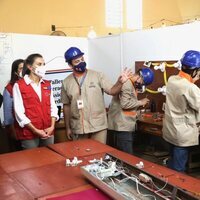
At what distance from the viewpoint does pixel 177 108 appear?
2828 millimetres

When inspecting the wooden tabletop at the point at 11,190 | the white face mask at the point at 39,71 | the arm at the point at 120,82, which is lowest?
the wooden tabletop at the point at 11,190

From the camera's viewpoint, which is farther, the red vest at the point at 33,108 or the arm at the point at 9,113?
the arm at the point at 9,113

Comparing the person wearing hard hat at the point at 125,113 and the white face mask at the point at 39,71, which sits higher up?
the white face mask at the point at 39,71

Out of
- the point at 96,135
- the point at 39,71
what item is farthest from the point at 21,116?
the point at 96,135

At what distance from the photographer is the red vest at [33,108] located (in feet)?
8.89

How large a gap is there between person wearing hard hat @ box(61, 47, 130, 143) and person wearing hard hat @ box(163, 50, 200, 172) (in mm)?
566

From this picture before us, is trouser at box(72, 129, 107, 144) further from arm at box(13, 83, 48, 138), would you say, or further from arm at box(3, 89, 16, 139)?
arm at box(3, 89, 16, 139)

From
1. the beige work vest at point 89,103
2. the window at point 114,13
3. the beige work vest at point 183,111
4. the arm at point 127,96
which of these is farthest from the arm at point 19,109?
the window at point 114,13

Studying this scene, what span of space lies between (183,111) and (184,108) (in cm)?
3

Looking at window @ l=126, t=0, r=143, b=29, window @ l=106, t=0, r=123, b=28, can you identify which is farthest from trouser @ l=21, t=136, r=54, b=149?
window @ l=126, t=0, r=143, b=29

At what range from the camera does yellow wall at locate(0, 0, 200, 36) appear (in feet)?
16.8

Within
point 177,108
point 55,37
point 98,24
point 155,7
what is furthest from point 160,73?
point 155,7

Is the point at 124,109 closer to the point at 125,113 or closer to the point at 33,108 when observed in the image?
the point at 125,113

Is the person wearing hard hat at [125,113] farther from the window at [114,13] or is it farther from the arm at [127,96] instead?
the window at [114,13]
